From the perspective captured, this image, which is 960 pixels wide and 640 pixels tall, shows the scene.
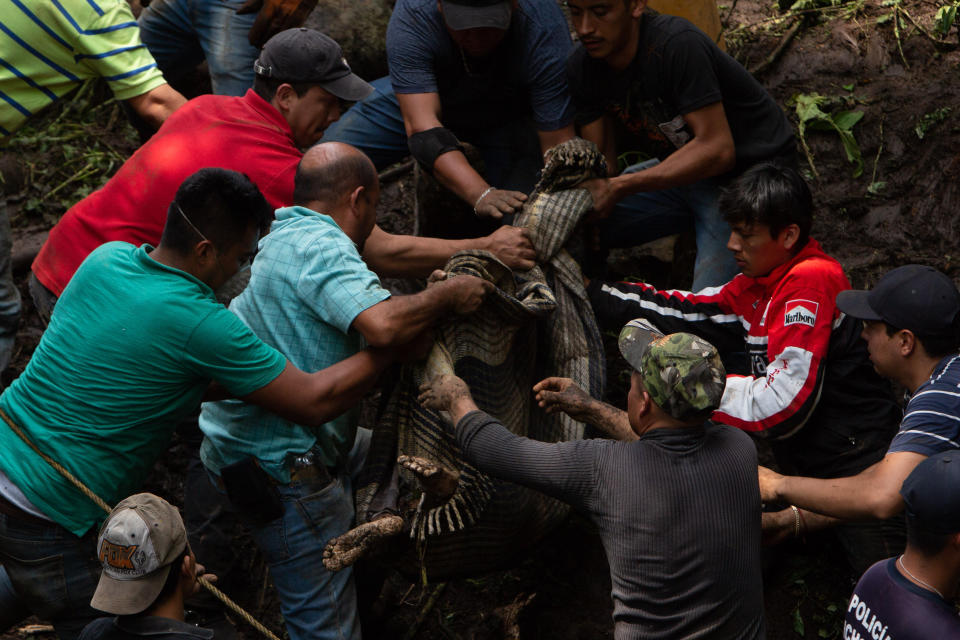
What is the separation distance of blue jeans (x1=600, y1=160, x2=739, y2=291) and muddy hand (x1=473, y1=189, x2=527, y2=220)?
0.65m

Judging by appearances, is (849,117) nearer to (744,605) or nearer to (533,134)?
(533,134)

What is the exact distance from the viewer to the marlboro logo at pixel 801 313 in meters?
3.61

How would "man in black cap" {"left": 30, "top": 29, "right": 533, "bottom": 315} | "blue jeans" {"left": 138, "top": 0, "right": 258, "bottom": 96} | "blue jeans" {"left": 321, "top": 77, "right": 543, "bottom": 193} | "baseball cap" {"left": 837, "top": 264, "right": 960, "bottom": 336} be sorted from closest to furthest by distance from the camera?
"baseball cap" {"left": 837, "top": 264, "right": 960, "bottom": 336}
"man in black cap" {"left": 30, "top": 29, "right": 533, "bottom": 315}
"blue jeans" {"left": 321, "top": 77, "right": 543, "bottom": 193}
"blue jeans" {"left": 138, "top": 0, "right": 258, "bottom": 96}

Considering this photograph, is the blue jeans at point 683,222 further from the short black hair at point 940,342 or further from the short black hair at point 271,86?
the short black hair at point 271,86

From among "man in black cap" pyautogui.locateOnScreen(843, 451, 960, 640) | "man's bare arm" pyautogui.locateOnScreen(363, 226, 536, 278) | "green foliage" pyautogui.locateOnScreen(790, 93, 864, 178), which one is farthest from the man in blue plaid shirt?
"green foliage" pyautogui.locateOnScreen(790, 93, 864, 178)

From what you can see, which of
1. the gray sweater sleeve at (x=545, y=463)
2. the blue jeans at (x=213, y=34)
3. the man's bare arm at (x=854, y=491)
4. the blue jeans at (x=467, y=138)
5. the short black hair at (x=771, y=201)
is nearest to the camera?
the gray sweater sleeve at (x=545, y=463)

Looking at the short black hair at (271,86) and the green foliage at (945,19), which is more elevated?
the short black hair at (271,86)

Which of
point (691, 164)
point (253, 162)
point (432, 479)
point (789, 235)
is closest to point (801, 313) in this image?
point (789, 235)

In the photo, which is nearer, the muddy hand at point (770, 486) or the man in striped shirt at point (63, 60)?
the muddy hand at point (770, 486)

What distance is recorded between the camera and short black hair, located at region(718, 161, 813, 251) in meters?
3.75

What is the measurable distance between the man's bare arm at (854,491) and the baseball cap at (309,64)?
2391mm

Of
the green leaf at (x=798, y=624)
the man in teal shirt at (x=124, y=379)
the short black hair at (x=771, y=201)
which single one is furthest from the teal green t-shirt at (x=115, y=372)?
the green leaf at (x=798, y=624)

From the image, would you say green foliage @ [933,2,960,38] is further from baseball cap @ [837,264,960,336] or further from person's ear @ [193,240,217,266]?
person's ear @ [193,240,217,266]

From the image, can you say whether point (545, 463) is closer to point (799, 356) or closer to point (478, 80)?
point (799, 356)
